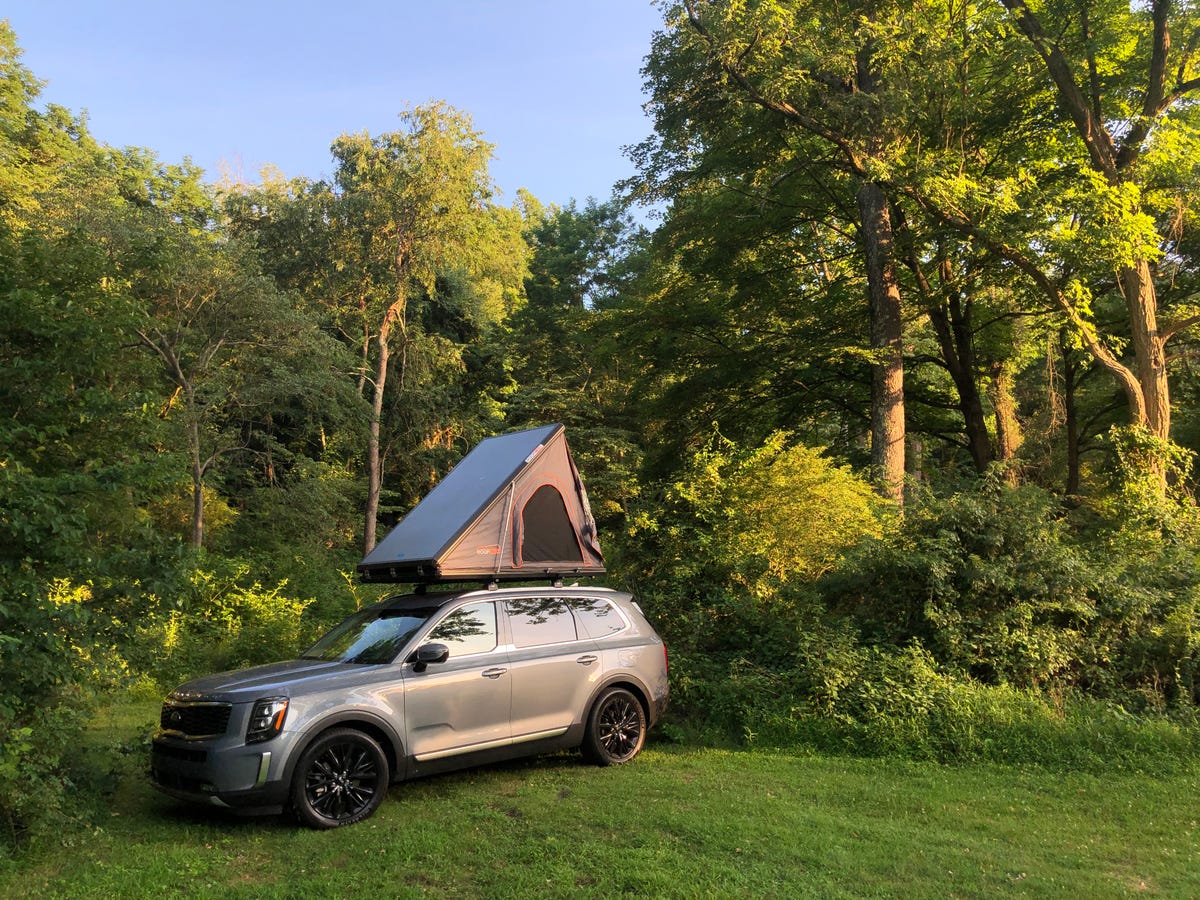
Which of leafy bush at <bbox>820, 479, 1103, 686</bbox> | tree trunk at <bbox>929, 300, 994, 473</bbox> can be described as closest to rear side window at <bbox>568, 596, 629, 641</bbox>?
leafy bush at <bbox>820, 479, 1103, 686</bbox>

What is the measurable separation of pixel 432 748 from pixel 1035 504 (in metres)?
7.30

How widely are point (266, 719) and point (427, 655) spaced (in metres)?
1.22

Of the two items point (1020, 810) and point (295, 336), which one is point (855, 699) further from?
point (295, 336)

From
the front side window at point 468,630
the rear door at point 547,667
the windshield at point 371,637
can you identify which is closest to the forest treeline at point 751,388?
the windshield at point 371,637

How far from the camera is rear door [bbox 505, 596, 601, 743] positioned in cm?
662

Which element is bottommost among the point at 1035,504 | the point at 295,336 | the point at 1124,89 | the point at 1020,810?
the point at 1020,810

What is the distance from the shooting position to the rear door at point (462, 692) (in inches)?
236

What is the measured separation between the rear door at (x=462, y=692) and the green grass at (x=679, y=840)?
431 millimetres

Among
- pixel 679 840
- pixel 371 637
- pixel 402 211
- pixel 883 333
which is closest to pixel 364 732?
pixel 371 637

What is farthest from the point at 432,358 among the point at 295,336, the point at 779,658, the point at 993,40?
the point at 779,658

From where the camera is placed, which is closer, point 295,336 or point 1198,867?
point 1198,867

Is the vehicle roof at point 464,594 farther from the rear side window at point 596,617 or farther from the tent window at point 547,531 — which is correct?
the tent window at point 547,531

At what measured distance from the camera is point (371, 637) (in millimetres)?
6605

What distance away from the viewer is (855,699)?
25.5 feet
